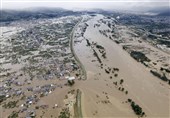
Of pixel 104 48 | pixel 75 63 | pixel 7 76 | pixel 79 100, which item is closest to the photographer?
pixel 79 100

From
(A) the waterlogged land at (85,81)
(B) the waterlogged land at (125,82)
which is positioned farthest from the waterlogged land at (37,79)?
(B) the waterlogged land at (125,82)

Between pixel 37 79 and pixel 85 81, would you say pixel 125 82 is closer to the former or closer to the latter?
pixel 85 81

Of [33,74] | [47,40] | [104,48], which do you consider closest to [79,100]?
[33,74]

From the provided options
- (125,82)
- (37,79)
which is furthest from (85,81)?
(37,79)

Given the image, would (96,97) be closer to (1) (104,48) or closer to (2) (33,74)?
(2) (33,74)

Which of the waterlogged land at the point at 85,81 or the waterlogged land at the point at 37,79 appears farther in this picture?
the waterlogged land at the point at 37,79

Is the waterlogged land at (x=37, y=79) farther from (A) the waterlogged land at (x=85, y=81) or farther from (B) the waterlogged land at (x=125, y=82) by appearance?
(B) the waterlogged land at (x=125, y=82)

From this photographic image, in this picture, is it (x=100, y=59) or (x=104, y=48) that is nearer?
(x=100, y=59)
